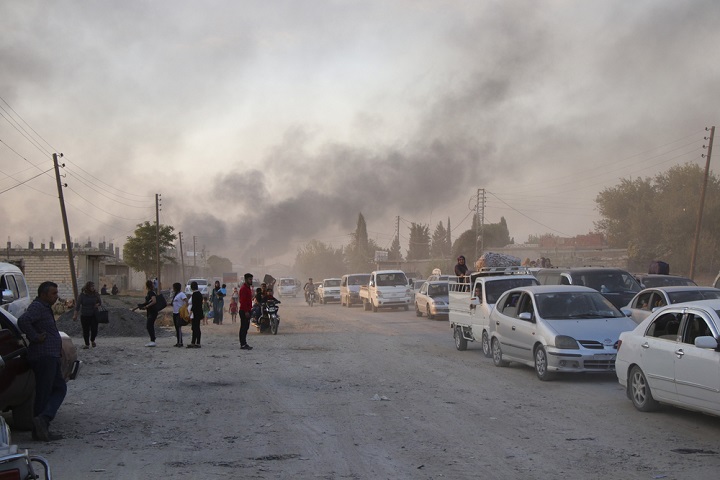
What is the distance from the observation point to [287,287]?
70062 mm

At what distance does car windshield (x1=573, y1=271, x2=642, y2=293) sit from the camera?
64.2 ft

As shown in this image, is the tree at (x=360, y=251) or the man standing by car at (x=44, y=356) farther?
the tree at (x=360, y=251)

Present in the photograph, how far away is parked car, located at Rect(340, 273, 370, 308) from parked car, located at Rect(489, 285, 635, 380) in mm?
31922

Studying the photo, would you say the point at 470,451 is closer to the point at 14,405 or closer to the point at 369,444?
the point at 369,444

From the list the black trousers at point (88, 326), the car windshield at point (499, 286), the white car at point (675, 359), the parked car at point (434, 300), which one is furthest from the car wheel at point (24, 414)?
the parked car at point (434, 300)

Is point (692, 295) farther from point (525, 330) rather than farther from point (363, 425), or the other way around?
point (363, 425)

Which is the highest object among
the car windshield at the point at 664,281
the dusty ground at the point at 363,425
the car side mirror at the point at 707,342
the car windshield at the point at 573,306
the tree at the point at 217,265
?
the tree at the point at 217,265

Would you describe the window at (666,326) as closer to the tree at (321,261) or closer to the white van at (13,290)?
the white van at (13,290)

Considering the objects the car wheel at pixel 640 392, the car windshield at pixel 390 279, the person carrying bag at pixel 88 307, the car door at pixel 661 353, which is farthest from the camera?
the car windshield at pixel 390 279

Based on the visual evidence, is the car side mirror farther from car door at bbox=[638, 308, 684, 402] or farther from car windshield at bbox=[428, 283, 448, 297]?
car windshield at bbox=[428, 283, 448, 297]

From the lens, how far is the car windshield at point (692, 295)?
14.6m

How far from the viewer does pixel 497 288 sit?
55.7 feet

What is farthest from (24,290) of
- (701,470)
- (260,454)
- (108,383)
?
(701,470)

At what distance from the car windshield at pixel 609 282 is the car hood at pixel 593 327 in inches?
267
